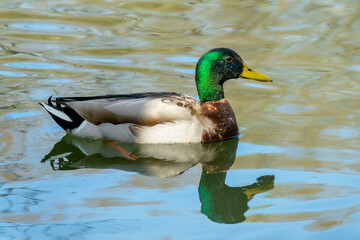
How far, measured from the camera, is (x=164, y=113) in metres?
6.98

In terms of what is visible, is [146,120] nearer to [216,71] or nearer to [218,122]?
[218,122]

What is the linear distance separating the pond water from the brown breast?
0.12 metres

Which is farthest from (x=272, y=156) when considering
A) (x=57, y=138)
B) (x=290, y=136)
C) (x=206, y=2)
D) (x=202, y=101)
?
(x=206, y=2)

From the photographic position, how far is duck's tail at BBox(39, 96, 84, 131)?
7.27 m

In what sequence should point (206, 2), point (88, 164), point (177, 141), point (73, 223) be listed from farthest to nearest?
point (206, 2) → point (177, 141) → point (88, 164) → point (73, 223)

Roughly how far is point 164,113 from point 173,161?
0.57 m

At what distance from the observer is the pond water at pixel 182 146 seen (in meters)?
5.16

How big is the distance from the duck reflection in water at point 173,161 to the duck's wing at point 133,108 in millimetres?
267

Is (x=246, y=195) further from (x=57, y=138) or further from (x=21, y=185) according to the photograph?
(x=57, y=138)

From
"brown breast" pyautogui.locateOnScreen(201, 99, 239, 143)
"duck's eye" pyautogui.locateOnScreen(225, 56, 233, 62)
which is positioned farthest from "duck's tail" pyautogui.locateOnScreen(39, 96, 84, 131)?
"duck's eye" pyautogui.locateOnScreen(225, 56, 233, 62)

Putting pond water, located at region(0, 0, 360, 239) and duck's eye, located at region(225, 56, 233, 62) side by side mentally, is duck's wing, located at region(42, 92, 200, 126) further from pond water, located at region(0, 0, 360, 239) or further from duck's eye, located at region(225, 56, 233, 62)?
duck's eye, located at region(225, 56, 233, 62)

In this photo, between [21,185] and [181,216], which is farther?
[21,185]

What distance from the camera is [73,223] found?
504 cm

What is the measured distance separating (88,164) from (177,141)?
1.01 m
